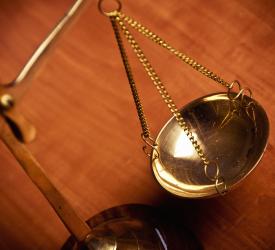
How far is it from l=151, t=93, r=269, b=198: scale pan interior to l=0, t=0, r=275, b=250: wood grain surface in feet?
0.53

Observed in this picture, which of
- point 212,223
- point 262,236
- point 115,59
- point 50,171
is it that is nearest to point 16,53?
point 115,59

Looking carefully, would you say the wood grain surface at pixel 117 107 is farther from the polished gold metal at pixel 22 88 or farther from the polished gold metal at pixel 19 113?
the polished gold metal at pixel 22 88

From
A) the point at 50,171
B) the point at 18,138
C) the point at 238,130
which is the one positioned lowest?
the point at 50,171

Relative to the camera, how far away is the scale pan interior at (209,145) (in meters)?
Answer: 1.01

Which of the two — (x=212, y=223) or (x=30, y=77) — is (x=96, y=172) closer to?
(x=212, y=223)

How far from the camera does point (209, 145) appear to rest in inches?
43.1

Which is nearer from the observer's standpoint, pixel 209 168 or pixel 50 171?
pixel 209 168

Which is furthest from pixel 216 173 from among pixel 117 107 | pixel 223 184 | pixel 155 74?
pixel 117 107

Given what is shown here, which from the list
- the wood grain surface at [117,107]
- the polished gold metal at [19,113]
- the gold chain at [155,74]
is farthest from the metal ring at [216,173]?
the polished gold metal at [19,113]

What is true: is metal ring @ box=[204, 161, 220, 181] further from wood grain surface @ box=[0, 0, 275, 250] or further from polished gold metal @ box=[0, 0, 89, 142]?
polished gold metal @ box=[0, 0, 89, 142]

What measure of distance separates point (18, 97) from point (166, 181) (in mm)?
551

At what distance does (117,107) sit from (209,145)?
1.46 feet

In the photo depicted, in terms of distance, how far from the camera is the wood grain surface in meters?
1.15

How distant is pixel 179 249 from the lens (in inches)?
43.1
